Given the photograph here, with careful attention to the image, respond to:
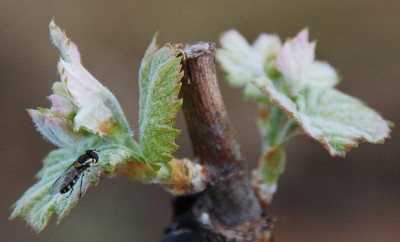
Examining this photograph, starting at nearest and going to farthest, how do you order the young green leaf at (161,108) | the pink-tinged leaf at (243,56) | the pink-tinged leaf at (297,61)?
the young green leaf at (161,108)
the pink-tinged leaf at (297,61)
the pink-tinged leaf at (243,56)

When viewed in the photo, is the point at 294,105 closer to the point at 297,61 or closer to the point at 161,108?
the point at 297,61

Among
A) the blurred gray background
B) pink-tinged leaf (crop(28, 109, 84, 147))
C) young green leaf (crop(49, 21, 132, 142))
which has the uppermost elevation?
the blurred gray background

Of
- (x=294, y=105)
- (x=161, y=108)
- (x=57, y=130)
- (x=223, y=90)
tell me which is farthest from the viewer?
(x=223, y=90)

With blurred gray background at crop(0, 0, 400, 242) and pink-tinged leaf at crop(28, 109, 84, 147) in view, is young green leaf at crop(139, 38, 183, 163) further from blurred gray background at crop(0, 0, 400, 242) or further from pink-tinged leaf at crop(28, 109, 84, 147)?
blurred gray background at crop(0, 0, 400, 242)

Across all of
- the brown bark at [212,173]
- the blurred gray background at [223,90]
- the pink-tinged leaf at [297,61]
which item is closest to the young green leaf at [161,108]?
the brown bark at [212,173]

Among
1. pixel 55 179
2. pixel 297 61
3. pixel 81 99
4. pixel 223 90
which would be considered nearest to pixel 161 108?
pixel 81 99

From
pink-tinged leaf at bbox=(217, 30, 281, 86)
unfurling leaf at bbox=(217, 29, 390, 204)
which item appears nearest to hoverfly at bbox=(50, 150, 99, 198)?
unfurling leaf at bbox=(217, 29, 390, 204)

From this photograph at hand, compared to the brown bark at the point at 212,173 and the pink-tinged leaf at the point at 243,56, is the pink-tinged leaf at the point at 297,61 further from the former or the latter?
the brown bark at the point at 212,173
